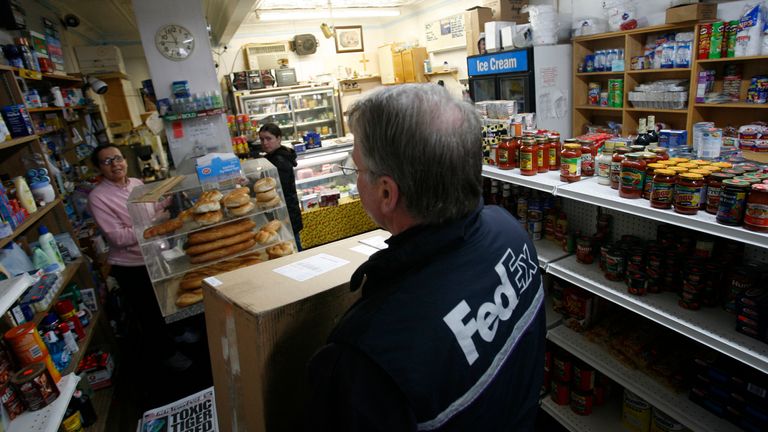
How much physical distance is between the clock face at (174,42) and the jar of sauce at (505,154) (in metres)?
3.52

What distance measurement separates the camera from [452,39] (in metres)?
7.80

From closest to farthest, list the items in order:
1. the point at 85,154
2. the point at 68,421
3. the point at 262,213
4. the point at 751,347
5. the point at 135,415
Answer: the point at 751,347
the point at 68,421
the point at 262,213
the point at 135,415
the point at 85,154

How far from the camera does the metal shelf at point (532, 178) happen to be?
2.10 meters

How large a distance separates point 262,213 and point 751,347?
7.96 ft

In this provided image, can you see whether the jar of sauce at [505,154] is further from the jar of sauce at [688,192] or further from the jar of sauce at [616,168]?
the jar of sauce at [688,192]

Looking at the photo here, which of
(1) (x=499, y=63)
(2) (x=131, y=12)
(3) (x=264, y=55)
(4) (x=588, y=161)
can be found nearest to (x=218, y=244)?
(4) (x=588, y=161)

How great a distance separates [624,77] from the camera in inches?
190

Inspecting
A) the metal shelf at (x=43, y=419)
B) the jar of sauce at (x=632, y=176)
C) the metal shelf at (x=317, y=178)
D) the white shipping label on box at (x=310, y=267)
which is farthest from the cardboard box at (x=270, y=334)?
the metal shelf at (x=317, y=178)

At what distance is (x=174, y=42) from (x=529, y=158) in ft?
12.6

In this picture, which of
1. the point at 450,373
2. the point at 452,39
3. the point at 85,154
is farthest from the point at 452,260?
the point at 452,39

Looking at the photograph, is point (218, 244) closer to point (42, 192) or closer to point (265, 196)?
point (265, 196)

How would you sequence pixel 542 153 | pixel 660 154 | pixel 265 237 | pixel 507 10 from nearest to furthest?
pixel 660 154 → pixel 542 153 → pixel 265 237 → pixel 507 10

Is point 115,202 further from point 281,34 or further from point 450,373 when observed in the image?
point 281,34

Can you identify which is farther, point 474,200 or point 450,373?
point 474,200
